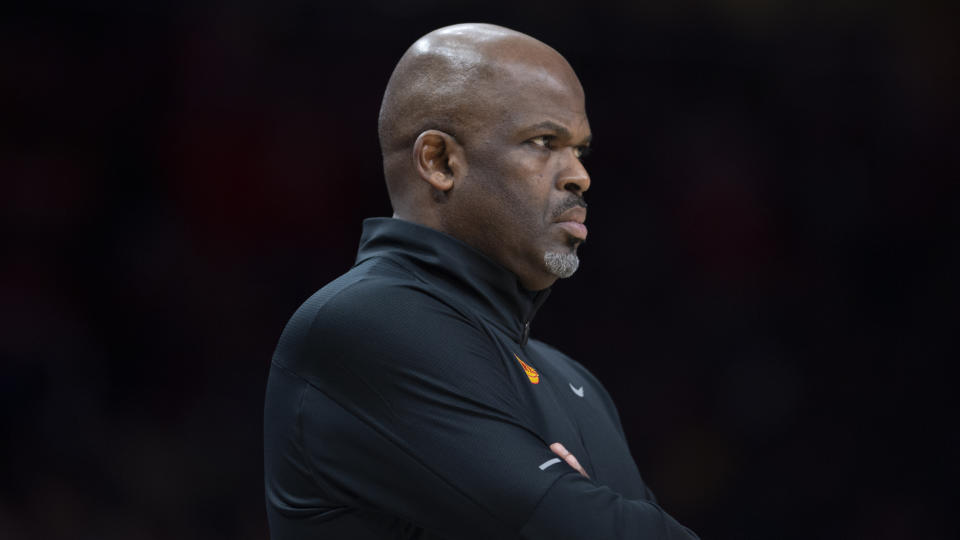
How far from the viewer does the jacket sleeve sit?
159 centimetres

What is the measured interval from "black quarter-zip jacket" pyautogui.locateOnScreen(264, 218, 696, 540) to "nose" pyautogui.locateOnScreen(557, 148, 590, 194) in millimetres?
210

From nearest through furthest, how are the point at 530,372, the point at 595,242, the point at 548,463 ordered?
the point at 548,463, the point at 530,372, the point at 595,242

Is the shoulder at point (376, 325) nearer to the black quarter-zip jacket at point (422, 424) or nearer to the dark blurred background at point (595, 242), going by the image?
the black quarter-zip jacket at point (422, 424)

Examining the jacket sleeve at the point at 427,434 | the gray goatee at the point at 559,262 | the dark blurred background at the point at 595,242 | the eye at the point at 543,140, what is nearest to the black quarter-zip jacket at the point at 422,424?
the jacket sleeve at the point at 427,434

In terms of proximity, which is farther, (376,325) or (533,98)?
(533,98)

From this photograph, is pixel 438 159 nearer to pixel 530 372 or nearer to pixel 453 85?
pixel 453 85

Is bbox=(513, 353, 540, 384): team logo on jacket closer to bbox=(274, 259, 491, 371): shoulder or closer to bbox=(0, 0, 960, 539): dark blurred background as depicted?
bbox=(274, 259, 491, 371): shoulder

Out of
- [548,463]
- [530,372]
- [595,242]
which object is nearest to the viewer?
[548,463]

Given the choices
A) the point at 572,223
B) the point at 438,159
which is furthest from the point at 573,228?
the point at 438,159

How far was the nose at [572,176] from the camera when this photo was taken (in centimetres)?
196

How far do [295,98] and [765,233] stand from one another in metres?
2.15

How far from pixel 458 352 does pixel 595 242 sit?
3.10m

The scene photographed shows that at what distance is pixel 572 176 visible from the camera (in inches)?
77.2

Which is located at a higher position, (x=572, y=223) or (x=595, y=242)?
(x=572, y=223)
